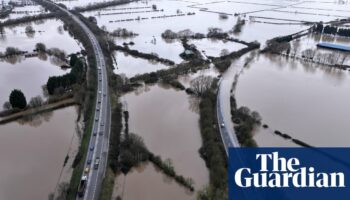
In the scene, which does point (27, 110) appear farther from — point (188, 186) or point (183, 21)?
point (183, 21)

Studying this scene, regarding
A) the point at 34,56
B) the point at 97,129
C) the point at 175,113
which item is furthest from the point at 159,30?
the point at 97,129

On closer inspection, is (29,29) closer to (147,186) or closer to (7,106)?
(7,106)

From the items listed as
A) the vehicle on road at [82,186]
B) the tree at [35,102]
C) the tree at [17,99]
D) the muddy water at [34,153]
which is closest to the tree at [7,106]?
the tree at [17,99]

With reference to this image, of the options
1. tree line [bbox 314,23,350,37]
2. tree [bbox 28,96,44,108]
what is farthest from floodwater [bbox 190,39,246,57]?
tree [bbox 28,96,44,108]

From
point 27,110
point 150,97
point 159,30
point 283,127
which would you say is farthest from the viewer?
point 159,30

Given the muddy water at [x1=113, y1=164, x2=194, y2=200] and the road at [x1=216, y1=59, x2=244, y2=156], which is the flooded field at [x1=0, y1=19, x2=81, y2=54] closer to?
the road at [x1=216, y1=59, x2=244, y2=156]

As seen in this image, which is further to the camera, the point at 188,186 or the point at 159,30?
the point at 159,30

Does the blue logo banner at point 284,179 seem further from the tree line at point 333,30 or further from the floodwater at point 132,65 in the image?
the tree line at point 333,30
